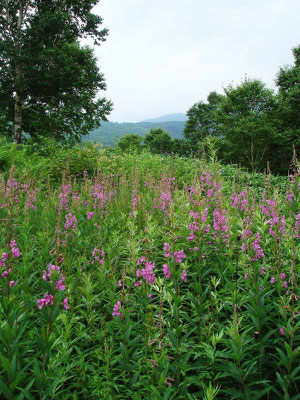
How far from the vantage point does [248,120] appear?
28.1m

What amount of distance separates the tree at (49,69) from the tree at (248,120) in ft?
46.2

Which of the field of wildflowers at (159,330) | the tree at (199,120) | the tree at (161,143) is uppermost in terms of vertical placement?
the tree at (199,120)

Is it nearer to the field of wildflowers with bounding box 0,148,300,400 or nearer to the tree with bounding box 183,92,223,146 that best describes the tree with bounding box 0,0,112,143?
the field of wildflowers with bounding box 0,148,300,400

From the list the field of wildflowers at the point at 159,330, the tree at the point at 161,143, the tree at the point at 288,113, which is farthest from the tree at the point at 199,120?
the field of wildflowers at the point at 159,330

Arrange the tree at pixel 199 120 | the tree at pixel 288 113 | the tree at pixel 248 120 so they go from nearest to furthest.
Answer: the tree at pixel 288 113 < the tree at pixel 248 120 < the tree at pixel 199 120

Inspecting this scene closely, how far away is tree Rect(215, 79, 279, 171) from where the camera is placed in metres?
27.7

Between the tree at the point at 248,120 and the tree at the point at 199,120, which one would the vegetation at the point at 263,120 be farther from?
the tree at the point at 199,120

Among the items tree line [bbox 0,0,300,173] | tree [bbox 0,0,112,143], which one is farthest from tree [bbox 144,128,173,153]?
tree [bbox 0,0,112,143]

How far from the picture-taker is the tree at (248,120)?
27.7 m

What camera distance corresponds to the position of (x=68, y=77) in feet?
67.4

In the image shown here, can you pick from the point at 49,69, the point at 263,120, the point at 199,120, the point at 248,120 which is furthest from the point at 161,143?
the point at 49,69

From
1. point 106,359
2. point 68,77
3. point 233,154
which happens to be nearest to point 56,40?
point 68,77

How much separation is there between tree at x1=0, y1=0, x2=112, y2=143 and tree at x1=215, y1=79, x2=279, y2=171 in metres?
14.1

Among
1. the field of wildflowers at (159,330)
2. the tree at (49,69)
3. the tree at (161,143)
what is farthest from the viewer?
the tree at (161,143)
